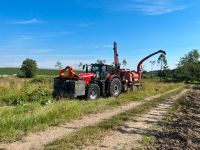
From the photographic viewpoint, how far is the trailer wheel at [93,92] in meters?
17.4

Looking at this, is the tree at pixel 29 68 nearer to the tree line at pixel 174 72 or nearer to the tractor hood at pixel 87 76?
the tree line at pixel 174 72

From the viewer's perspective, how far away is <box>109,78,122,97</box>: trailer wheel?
19.5 m

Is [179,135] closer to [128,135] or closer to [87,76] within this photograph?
[128,135]

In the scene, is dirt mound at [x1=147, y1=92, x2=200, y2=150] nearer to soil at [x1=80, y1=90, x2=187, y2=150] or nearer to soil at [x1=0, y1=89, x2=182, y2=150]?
soil at [x1=80, y1=90, x2=187, y2=150]

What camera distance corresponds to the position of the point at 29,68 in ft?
268

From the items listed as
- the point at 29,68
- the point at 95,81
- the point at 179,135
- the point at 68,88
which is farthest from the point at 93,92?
the point at 29,68

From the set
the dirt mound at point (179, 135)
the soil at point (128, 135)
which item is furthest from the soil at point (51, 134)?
the dirt mound at point (179, 135)

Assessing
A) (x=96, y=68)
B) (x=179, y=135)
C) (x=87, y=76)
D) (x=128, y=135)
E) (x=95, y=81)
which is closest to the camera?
(x=179, y=135)

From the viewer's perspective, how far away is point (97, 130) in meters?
9.10

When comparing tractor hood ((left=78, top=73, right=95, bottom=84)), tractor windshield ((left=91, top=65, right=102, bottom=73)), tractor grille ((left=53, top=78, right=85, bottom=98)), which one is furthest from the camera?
tractor windshield ((left=91, top=65, right=102, bottom=73))

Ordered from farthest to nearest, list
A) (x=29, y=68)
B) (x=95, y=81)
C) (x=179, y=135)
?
1. (x=29, y=68)
2. (x=95, y=81)
3. (x=179, y=135)

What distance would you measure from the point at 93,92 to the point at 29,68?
66078 mm

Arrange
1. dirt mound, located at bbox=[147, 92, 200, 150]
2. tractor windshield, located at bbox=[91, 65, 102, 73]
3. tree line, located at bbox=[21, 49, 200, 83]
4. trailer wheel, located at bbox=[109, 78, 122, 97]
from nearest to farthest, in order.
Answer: dirt mound, located at bbox=[147, 92, 200, 150] < tractor windshield, located at bbox=[91, 65, 102, 73] < trailer wheel, located at bbox=[109, 78, 122, 97] < tree line, located at bbox=[21, 49, 200, 83]

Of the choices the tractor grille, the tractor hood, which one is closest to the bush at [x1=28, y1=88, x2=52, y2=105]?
the tractor grille
